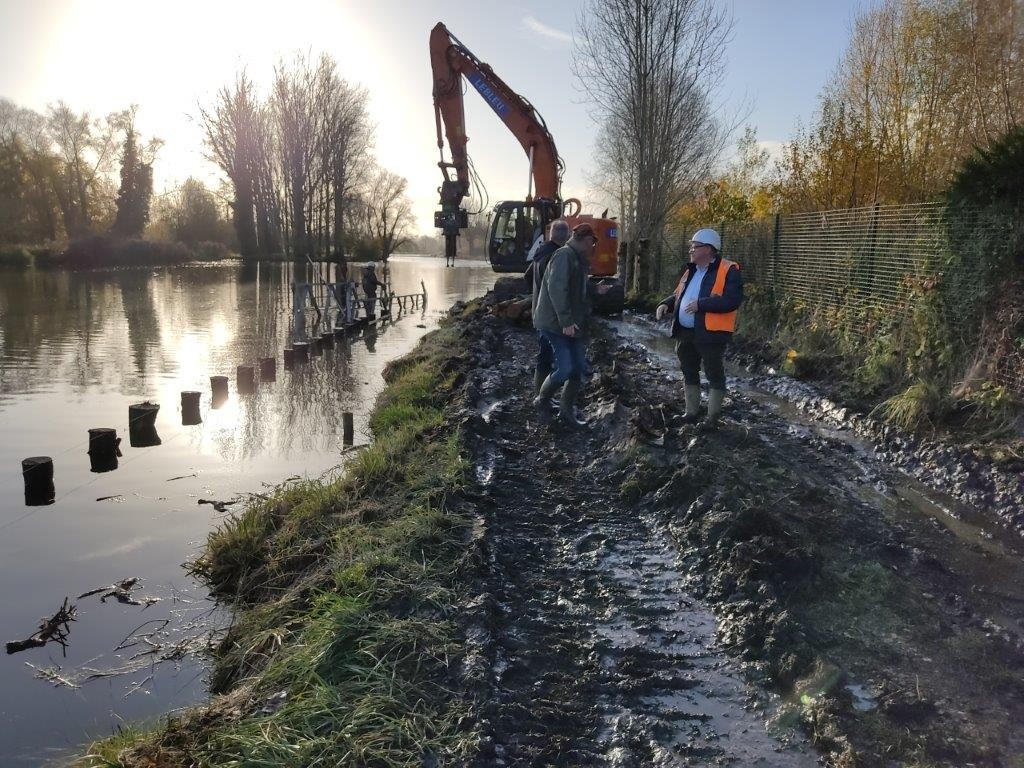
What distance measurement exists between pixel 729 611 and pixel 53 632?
3780mm

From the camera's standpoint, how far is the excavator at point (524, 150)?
16.5 metres

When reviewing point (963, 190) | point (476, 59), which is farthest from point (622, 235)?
point (963, 190)

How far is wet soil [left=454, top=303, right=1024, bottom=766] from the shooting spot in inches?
107

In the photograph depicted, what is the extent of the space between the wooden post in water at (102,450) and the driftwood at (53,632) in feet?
9.75

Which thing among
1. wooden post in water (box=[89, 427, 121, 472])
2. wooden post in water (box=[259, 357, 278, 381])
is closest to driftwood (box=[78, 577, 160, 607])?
wooden post in water (box=[89, 427, 121, 472])

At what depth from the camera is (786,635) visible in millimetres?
3324

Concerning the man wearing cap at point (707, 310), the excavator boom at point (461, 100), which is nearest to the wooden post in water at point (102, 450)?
the man wearing cap at point (707, 310)

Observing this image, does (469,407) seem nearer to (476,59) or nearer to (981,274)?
(981,274)

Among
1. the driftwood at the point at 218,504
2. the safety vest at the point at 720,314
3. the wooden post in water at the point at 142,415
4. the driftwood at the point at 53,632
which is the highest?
the safety vest at the point at 720,314

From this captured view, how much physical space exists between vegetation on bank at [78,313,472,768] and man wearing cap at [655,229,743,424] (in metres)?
2.34

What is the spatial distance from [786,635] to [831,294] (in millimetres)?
8888

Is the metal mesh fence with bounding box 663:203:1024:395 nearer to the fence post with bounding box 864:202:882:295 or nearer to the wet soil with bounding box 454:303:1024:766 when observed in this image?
the fence post with bounding box 864:202:882:295

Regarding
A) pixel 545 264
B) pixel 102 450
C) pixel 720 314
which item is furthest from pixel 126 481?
pixel 720 314

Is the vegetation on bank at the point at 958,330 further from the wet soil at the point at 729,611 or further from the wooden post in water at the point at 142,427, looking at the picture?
the wooden post in water at the point at 142,427
